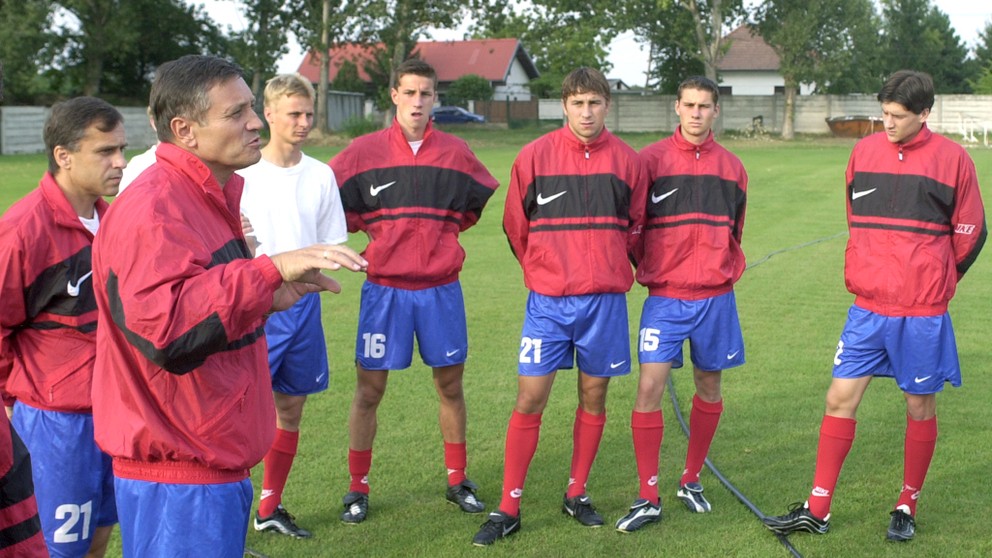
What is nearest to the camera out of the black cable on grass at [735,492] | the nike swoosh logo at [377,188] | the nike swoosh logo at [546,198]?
the black cable on grass at [735,492]

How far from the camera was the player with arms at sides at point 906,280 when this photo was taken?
498 centimetres

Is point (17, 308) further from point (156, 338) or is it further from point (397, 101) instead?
point (397, 101)

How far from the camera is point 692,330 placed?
17.7 ft

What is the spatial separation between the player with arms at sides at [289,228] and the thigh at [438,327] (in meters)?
0.56

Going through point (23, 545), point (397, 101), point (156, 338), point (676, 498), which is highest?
point (397, 101)

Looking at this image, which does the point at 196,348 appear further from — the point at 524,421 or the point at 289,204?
the point at 524,421

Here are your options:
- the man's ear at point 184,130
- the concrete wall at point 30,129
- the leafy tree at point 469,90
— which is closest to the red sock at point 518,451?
the man's ear at point 184,130

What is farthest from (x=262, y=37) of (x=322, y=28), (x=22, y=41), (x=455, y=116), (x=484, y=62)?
(x=484, y=62)

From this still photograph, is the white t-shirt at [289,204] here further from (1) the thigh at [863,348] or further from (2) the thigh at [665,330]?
(1) the thigh at [863,348]

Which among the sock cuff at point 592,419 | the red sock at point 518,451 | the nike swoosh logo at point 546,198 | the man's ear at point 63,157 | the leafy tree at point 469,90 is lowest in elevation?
the red sock at point 518,451

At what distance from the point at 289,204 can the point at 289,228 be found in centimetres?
12

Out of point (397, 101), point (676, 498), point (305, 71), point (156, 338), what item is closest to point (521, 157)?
point (397, 101)

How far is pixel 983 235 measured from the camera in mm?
5066

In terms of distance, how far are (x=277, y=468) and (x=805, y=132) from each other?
152 ft
